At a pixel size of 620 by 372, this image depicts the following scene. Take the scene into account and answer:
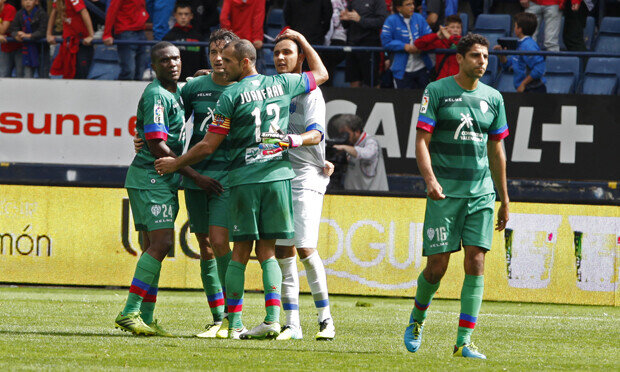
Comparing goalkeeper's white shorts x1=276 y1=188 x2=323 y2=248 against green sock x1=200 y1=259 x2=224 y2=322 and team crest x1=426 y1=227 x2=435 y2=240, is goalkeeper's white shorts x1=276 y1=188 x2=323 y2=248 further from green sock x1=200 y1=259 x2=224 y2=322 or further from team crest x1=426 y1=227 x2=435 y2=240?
team crest x1=426 y1=227 x2=435 y2=240

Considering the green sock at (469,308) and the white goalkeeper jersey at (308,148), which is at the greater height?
the white goalkeeper jersey at (308,148)

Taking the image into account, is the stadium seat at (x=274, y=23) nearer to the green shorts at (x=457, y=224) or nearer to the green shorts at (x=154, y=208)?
the green shorts at (x=154, y=208)

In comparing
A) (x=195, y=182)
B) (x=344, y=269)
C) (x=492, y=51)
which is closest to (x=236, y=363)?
(x=195, y=182)

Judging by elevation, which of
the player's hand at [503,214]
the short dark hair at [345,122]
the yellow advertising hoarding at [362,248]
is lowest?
the yellow advertising hoarding at [362,248]

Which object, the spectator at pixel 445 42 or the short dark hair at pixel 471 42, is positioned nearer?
the short dark hair at pixel 471 42

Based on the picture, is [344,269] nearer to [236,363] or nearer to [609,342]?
[609,342]

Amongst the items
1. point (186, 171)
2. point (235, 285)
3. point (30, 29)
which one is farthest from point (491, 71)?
point (235, 285)

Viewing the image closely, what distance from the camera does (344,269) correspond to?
13.2m

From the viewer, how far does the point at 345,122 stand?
14.4 m

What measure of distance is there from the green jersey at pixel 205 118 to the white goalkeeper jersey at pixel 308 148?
561 millimetres

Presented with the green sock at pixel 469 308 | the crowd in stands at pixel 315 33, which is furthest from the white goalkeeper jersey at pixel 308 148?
the crowd in stands at pixel 315 33

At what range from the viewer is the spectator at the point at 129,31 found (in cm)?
1519

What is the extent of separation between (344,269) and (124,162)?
4.10 metres

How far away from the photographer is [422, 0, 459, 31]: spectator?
1560 cm
